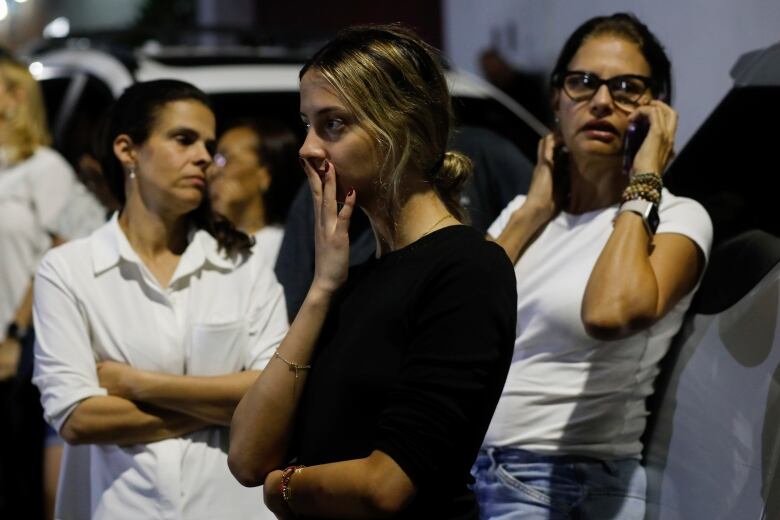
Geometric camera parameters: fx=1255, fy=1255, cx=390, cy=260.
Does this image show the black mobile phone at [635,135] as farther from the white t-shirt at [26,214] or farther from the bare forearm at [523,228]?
the white t-shirt at [26,214]

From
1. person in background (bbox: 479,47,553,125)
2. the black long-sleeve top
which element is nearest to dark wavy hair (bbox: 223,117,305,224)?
the black long-sleeve top

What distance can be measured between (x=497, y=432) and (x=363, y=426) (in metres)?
0.80

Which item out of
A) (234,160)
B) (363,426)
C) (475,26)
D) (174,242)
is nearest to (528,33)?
(475,26)

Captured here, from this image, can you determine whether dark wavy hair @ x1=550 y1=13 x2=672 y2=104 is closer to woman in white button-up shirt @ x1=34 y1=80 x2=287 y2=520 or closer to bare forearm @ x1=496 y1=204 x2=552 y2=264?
bare forearm @ x1=496 y1=204 x2=552 y2=264

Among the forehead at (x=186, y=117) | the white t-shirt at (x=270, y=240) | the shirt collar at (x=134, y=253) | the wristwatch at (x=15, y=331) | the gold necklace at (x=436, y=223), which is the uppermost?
the forehead at (x=186, y=117)

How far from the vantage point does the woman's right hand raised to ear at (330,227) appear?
7.68 feet

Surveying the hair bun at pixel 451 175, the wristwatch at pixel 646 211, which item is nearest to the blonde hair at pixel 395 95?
the hair bun at pixel 451 175

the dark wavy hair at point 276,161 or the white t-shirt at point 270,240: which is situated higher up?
the dark wavy hair at point 276,161

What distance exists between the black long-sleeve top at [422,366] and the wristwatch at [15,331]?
11.4 feet

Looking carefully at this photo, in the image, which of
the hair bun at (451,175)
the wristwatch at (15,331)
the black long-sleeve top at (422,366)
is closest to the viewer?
the black long-sleeve top at (422,366)

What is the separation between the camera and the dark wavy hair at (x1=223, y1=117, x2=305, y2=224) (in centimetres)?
441

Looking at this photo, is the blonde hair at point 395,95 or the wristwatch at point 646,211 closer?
the blonde hair at point 395,95

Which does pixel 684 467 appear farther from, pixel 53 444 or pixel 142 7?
pixel 142 7

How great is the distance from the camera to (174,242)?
3.36 meters
